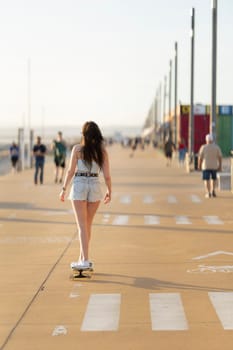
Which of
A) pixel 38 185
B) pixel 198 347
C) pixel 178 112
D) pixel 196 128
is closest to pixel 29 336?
pixel 198 347

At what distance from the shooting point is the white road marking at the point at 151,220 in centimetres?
1888

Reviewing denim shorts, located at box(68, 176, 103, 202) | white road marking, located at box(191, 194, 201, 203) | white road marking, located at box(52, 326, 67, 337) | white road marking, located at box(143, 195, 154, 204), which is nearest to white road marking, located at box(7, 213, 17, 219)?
white road marking, located at box(143, 195, 154, 204)

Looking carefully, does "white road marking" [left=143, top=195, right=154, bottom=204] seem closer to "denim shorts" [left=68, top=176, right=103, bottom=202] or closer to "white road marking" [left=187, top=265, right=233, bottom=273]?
"white road marking" [left=187, top=265, right=233, bottom=273]

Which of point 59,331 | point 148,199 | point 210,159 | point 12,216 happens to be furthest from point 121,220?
point 59,331

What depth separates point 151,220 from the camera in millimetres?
19547

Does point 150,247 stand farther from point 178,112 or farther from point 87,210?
point 178,112

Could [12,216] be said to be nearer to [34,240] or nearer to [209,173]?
[34,240]

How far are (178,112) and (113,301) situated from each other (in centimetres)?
6873

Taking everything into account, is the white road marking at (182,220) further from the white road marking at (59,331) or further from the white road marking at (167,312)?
the white road marking at (59,331)

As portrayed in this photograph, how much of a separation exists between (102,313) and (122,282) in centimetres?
202

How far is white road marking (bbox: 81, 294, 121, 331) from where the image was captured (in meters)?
8.62

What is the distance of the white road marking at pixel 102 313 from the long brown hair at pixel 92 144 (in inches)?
80.9

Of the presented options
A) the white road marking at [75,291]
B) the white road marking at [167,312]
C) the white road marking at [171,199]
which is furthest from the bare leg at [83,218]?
the white road marking at [171,199]

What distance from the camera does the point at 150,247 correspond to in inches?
583
